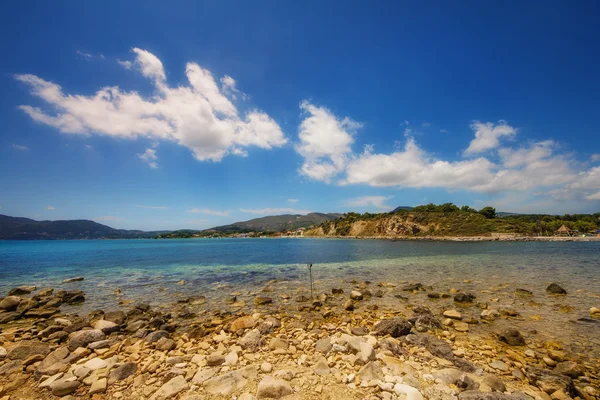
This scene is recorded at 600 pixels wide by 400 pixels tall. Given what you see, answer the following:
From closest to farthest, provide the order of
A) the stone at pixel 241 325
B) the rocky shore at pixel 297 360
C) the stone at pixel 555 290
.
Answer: the rocky shore at pixel 297 360
the stone at pixel 241 325
the stone at pixel 555 290

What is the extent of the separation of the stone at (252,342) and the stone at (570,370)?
10.3 metres

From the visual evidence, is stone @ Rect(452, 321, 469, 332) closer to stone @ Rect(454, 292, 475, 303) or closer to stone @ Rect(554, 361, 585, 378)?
stone @ Rect(554, 361, 585, 378)

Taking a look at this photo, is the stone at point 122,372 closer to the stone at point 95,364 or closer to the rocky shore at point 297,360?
the rocky shore at point 297,360

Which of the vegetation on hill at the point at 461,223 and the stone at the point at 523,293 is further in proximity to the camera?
the vegetation on hill at the point at 461,223

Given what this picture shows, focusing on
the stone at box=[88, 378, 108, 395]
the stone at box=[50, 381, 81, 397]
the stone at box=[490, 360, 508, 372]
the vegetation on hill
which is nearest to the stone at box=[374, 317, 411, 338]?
the stone at box=[490, 360, 508, 372]

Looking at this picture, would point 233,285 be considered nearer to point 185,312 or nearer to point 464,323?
point 185,312

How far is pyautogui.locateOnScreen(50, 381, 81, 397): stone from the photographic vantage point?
6758mm

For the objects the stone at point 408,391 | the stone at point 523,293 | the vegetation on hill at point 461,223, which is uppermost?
the vegetation on hill at point 461,223

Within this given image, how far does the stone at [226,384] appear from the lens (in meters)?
6.42

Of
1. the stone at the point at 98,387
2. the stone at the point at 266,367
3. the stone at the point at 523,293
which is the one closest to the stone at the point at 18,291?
the stone at the point at 98,387

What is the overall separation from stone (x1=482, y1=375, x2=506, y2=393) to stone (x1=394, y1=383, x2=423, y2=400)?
2.58 m

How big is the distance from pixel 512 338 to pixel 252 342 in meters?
11.1

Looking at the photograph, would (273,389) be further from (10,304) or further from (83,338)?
(10,304)

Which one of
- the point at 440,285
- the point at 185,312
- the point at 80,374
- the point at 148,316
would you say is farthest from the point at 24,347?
the point at 440,285
